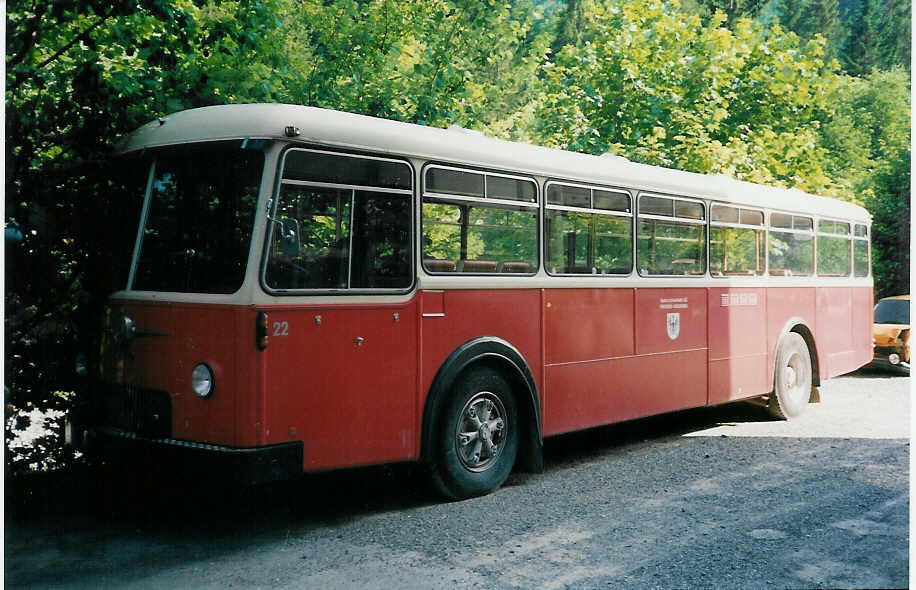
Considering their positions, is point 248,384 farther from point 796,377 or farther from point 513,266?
point 796,377

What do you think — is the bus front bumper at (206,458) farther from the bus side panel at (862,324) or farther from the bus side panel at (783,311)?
the bus side panel at (862,324)

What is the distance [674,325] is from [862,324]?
5.44 metres

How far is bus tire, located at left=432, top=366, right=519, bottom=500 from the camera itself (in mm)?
6781

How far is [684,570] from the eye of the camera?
5223 mm

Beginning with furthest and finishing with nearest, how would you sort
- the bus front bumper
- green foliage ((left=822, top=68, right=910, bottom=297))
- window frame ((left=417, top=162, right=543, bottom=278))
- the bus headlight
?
green foliage ((left=822, top=68, right=910, bottom=297)) < window frame ((left=417, top=162, right=543, bottom=278)) < the bus headlight < the bus front bumper

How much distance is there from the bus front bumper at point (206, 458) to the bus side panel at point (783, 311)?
7061 mm

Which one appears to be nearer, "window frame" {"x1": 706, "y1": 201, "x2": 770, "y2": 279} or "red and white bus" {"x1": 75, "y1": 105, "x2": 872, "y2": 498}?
"red and white bus" {"x1": 75, "y1": 105, "x2": 872, "y2": 498}

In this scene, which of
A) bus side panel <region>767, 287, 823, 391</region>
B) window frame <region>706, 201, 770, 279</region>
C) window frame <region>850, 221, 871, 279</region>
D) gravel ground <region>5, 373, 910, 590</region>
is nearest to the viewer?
gravel ground <region>5, 373, 910, 590</region>

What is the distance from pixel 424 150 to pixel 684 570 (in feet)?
10.9

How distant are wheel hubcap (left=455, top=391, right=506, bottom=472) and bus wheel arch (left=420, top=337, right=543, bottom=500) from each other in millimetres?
199

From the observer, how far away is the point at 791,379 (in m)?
11.5

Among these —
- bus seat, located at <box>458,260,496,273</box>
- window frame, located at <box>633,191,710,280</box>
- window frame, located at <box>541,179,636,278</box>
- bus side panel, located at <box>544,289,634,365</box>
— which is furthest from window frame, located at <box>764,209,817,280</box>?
bus seat, located at <box>458,260,496,273</box>

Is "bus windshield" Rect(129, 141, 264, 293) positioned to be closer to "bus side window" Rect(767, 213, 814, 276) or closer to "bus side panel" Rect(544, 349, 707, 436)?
"bus side panel" Rect(544, 349, 707, 436)

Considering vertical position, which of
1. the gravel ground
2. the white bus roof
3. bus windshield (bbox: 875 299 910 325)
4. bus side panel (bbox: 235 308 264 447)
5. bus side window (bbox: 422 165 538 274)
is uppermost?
the white bus roof
